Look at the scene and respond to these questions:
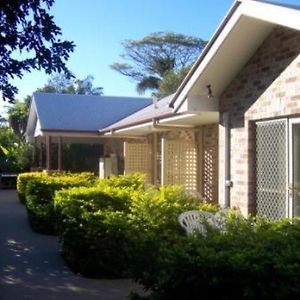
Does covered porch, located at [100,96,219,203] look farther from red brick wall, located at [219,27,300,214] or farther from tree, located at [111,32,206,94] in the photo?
tree, located at [111,32,206,94]

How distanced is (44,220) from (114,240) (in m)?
4.85

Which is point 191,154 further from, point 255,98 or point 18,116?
point 18,116

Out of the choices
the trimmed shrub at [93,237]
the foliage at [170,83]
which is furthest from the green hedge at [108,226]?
the foliage at [170,83]

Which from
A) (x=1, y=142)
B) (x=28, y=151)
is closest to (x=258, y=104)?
(x=28, y=151)

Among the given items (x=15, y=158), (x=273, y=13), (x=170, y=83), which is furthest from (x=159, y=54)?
(x=273, y=13)

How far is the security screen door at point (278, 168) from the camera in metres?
8.15

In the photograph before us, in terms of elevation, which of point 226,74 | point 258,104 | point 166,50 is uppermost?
point 166,50

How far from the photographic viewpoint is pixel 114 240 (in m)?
7.52

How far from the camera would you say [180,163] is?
14.7 m

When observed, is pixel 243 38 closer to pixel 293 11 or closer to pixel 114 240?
pixel 293 11

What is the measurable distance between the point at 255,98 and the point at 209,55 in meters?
1.04

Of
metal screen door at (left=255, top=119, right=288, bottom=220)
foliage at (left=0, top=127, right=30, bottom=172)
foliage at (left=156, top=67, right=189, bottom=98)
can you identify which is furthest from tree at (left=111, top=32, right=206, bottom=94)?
metal screen door at (left=255, top=119, right=288, bottom=220)

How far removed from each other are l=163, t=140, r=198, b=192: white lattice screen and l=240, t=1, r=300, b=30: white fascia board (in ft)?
21.7

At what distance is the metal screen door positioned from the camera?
8430 millimetres
